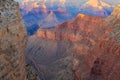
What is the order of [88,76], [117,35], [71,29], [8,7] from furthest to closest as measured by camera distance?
[71,29] < [88,76] < [117,35] < [8,7]

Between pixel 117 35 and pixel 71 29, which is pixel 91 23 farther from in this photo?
pixel 117 35

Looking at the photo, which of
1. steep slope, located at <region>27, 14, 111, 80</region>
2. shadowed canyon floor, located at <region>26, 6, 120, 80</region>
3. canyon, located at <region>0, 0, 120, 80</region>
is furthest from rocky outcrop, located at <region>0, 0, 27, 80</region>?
steep slope, located at <region>27, 14, 111, 80</region>

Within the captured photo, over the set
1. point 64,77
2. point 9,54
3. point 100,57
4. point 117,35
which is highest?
point 9,54

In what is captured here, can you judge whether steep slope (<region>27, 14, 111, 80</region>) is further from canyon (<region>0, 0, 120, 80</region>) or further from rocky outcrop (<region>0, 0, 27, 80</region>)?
rocky outcrop (<region>0, 0, 27, 80</region>)

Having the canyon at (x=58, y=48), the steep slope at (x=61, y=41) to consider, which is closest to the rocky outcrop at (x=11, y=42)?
the canyon at (x=58, y=48)

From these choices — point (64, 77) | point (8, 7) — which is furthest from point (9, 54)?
point (64, 77)

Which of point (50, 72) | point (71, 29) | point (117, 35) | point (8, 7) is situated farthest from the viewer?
point (71, 29)

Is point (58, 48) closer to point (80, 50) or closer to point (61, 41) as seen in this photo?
point (61, 41)
